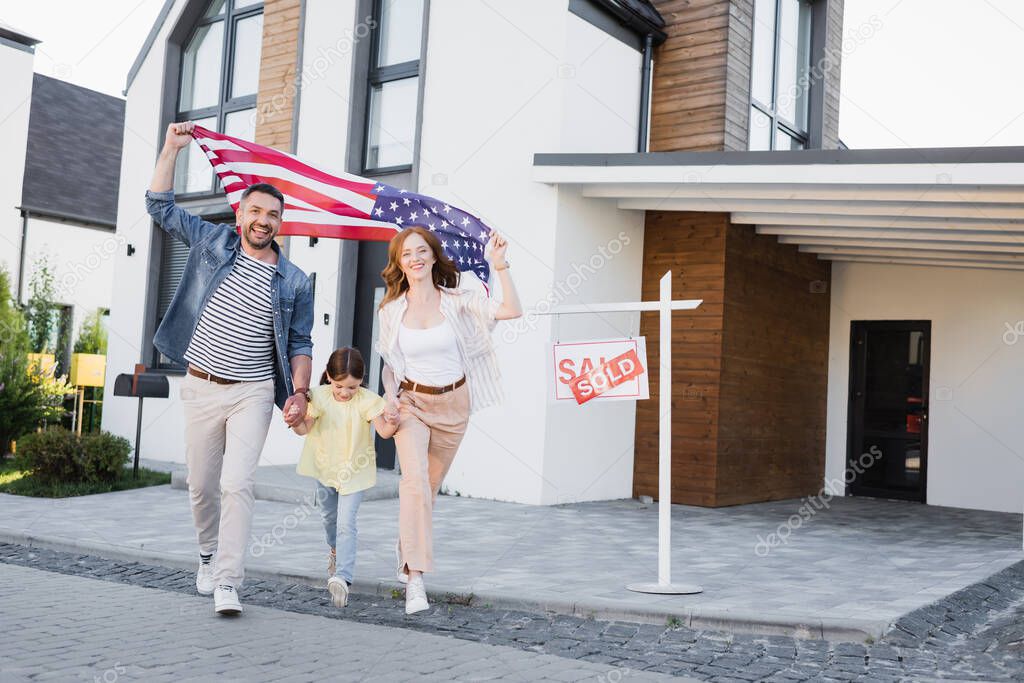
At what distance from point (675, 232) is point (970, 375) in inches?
161

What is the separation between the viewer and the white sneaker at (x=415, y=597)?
5.06 meters

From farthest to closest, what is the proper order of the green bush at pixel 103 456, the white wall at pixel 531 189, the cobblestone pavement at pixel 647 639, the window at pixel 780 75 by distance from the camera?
the window at pixel 780 75 → the green bush at pixel 103 456 → the white wall at pixel 531 189 → the cobblestone pavement at pixel 647 639

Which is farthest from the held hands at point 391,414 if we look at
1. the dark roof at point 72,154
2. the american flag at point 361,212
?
the dark roof at point 72,154

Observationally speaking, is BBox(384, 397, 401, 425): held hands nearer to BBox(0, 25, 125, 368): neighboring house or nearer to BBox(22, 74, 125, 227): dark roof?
BBox(0, 25, 125, 368): neighboring house

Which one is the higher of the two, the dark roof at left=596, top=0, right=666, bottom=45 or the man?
the dark roof at left=596, top=0, right=666, bottom=45

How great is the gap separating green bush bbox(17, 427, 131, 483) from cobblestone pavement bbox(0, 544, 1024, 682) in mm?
4454

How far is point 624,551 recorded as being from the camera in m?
7.33

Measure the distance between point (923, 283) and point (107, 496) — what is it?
955 cm

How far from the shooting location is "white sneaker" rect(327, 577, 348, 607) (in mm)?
5234

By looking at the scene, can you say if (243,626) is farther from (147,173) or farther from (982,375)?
(147,173)

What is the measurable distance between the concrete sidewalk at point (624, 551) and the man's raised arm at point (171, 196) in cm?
214

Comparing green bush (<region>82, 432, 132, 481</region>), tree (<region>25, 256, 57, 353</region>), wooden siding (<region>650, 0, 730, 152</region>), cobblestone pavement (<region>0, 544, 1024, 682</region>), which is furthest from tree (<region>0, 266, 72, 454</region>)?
wooden siding (<region>650, 0, 730, 152</region>)

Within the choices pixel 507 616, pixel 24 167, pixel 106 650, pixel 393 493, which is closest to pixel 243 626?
pixel 106 650

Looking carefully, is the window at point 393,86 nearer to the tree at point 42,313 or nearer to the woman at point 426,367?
the woman at point 426,367
